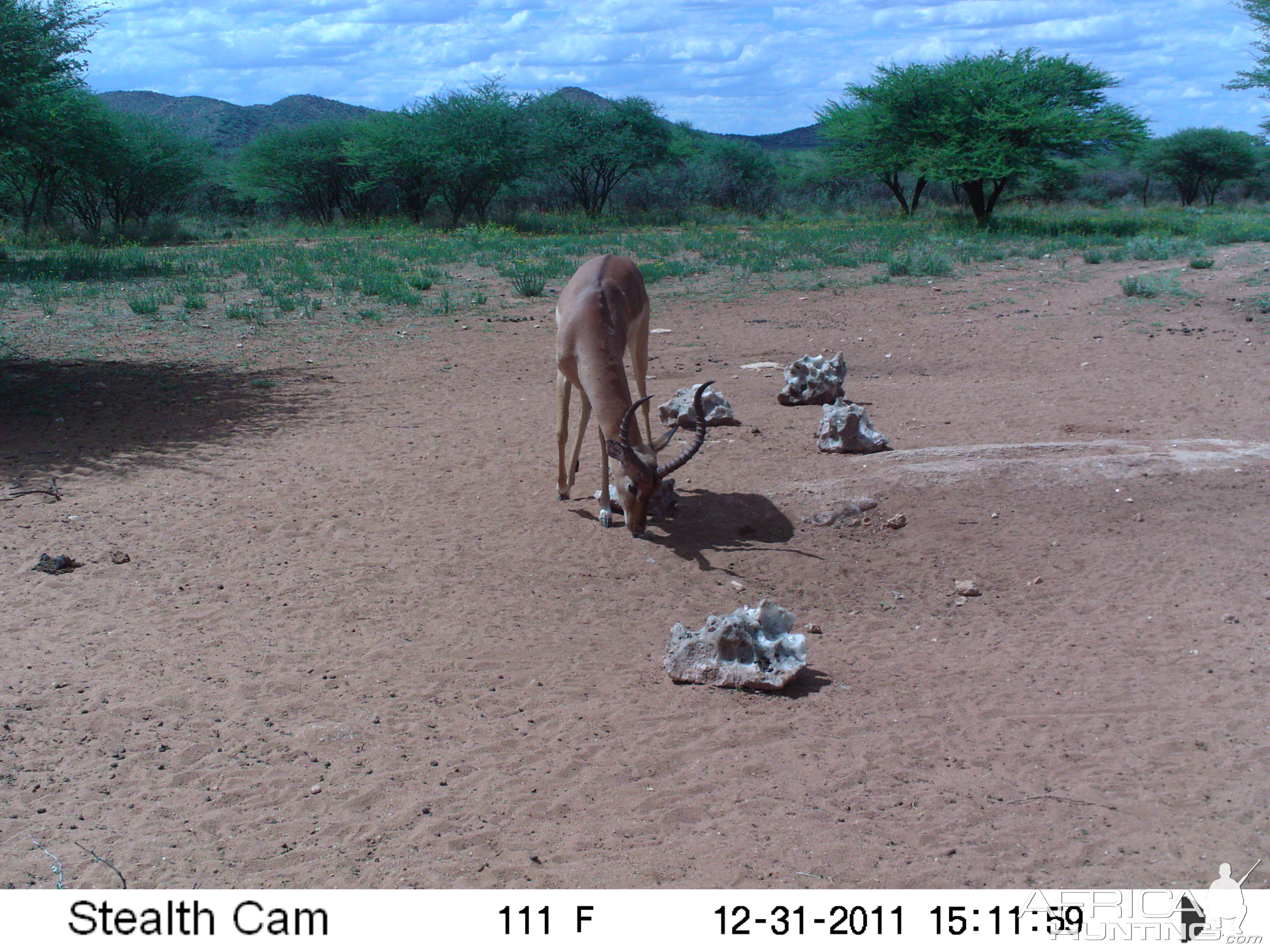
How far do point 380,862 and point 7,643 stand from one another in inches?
106

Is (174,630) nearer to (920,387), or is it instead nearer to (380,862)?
(380,862)

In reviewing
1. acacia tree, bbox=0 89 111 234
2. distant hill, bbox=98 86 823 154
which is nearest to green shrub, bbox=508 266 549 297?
acacia tree, bbox=0 89 111 234

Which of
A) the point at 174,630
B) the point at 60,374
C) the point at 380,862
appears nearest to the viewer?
the point at 380,862

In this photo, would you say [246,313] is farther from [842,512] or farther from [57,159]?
[57,159]

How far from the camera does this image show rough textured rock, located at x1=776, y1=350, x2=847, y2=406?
362 inches

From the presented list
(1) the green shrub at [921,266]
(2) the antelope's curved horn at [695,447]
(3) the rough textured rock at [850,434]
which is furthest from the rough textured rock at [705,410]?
(1) the green shrub at [921,266]

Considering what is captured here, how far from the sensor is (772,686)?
4449 mm

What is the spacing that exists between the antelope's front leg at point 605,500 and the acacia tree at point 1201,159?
4823cm

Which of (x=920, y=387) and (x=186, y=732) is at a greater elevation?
(x=920, y=387)

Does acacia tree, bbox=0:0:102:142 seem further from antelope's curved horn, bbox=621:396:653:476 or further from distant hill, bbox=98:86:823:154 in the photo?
distant hill, bbox=98:86:823:154

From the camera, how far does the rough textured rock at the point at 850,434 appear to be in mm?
7672

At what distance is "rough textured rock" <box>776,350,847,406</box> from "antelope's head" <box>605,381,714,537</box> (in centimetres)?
353

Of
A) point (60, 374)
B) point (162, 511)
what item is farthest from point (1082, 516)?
point (60, 374)

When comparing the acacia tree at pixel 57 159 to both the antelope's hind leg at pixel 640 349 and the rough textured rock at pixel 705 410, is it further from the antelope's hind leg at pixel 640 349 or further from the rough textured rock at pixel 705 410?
the antelope's hind leg at pixel 640 349
